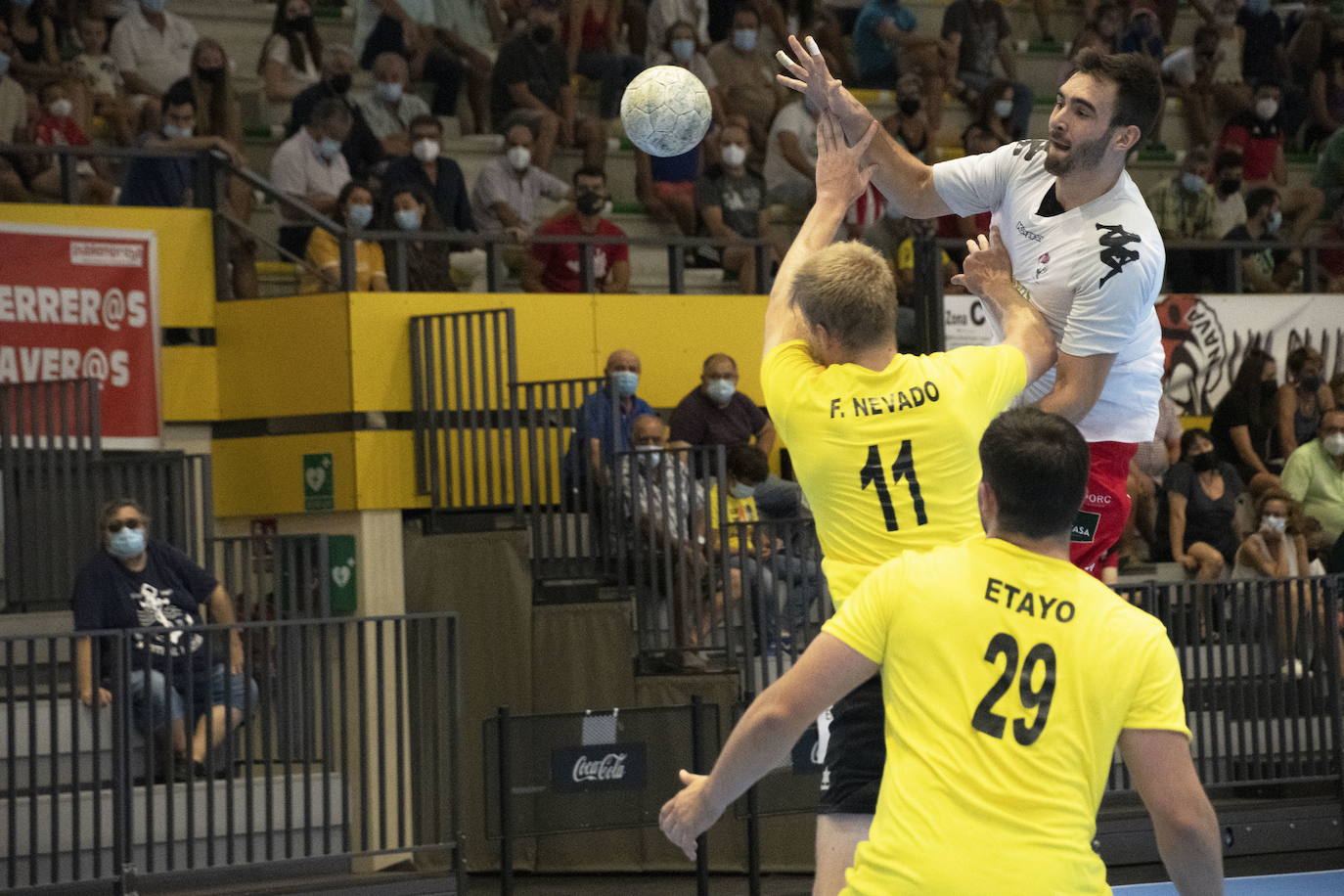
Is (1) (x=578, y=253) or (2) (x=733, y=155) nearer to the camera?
(1) (x=578, y=253)

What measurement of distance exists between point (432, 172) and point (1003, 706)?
10.0m

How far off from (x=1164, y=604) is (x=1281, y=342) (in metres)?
4.58

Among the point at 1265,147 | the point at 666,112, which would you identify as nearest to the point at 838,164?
the point at 666,112

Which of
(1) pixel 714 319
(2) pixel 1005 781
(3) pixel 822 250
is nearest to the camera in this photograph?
(2) pixel 1005 781

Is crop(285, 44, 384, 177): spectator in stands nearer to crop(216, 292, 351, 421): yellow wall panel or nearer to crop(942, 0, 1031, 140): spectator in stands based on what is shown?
crop(216, 292, 351, 421): yellow wall panel

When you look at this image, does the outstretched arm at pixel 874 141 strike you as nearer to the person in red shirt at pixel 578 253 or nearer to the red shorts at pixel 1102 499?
the red shorts at pixel 1102 499

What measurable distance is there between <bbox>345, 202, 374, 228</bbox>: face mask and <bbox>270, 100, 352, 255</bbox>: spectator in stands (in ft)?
0.98

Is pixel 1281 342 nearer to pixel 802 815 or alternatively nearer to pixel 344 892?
pixel 802 815

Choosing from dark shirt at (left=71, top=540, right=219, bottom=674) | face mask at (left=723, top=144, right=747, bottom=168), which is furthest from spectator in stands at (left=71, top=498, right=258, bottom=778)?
face mask at (left=723, top=144, right=747, bottom=168)

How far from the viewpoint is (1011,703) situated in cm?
360

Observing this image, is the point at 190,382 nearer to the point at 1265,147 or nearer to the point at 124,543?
the point at 124,543

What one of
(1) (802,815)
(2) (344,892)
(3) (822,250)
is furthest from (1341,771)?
(3) (822,250)

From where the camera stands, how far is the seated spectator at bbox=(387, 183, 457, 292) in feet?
41.8

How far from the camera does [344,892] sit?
30.1 ft
